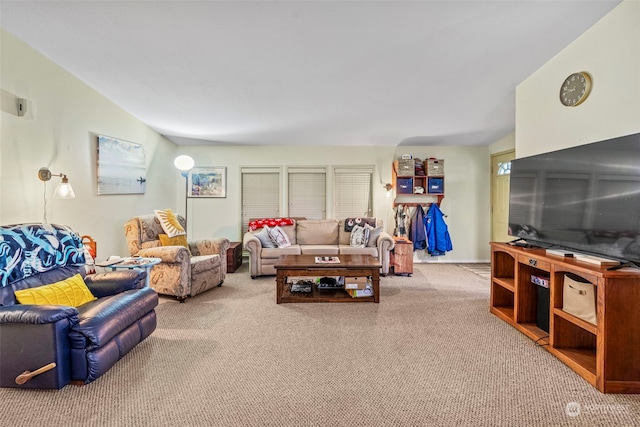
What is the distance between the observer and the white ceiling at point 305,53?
2180 mm

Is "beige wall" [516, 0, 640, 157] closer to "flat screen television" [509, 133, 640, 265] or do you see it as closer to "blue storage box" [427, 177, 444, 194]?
"flat screen television" [509, 133, 640, 265]

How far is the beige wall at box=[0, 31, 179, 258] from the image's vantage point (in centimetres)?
257

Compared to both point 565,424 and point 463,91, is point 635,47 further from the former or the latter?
point 565,424

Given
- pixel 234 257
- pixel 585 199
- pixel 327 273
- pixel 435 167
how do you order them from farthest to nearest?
pixel 435 167 < pixel 234 257 < pixel 327 273 < pixel 585 199

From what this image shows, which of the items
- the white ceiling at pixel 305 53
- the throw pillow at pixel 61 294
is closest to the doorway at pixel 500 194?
the white ceiling at pixel 305 53

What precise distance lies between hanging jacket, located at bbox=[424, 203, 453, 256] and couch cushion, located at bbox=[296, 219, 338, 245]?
5.63 feet

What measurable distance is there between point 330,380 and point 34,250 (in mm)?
2305

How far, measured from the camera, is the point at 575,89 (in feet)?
8.34

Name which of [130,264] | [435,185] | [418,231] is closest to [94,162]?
[130,264]

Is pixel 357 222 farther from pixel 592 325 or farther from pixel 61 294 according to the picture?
pixel 61 294

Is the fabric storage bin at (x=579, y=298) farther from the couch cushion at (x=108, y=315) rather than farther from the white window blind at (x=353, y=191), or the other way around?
the white window blind at (x=353, y=191)

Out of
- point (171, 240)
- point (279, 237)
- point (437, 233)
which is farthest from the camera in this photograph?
point (437, 233)

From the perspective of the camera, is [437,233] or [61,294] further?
[437,233]

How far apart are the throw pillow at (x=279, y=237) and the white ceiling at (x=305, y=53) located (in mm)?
1695
